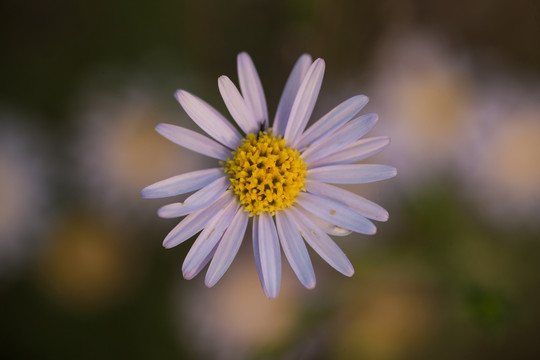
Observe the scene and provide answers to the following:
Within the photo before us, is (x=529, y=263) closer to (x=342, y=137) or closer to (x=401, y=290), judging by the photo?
(x=401, y=290)

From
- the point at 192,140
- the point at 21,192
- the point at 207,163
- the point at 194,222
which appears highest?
the point at 21,192

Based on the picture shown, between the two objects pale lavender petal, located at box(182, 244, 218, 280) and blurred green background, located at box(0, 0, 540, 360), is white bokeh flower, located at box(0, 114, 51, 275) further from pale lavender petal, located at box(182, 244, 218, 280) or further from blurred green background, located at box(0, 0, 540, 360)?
pale lavender petal, located at box(182, 244, 218, 280)

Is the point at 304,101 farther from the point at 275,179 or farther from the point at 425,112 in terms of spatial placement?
the point at 425,112

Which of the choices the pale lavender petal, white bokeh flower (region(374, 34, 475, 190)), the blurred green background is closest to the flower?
the pale lavender petal

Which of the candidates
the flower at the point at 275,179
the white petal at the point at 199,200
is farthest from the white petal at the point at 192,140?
the white petal at the point at 199,200

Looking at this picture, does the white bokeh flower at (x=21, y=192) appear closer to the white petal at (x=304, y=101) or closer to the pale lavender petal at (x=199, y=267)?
the pale lavender petal at (x=199, y=267)

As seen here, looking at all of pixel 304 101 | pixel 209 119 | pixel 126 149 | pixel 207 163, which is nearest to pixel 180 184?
pixel 209 119

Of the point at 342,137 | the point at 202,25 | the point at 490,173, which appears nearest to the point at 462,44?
the point at 490,173
